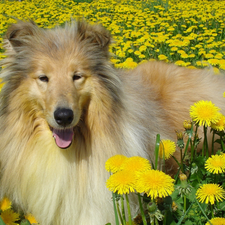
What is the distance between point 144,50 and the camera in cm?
602

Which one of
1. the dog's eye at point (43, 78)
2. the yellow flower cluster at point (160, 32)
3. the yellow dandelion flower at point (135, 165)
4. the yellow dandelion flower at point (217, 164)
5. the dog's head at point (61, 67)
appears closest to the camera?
the yellow dandelion flower at point (135, 165)

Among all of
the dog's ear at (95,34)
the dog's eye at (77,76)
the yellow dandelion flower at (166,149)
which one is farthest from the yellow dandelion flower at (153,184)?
the dog's ear at (95,34)

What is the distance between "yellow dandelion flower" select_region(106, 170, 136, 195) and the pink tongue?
1180mm

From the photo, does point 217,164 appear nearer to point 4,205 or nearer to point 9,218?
point 9,218

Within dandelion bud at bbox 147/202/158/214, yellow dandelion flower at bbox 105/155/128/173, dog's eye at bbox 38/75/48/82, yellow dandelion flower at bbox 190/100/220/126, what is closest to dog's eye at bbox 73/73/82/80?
dog's eye at bbox 38/75/48/82

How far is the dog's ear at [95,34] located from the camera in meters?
2.67

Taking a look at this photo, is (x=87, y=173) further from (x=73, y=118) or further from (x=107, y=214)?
(x=73, y=118)

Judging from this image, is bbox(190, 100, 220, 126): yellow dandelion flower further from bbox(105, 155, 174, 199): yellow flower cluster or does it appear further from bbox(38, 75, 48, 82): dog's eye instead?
bbox(38, 75, 48, 82): dog's eye

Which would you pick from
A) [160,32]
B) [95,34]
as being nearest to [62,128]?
[95,34]

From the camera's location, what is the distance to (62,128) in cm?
242

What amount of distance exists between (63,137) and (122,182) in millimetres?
1282

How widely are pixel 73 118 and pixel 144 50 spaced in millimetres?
4010

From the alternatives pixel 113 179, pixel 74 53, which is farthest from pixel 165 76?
pixel 113 179

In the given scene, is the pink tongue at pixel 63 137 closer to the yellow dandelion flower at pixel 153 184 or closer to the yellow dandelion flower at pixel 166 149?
the yellow dandelion flower at pixel 166 149
